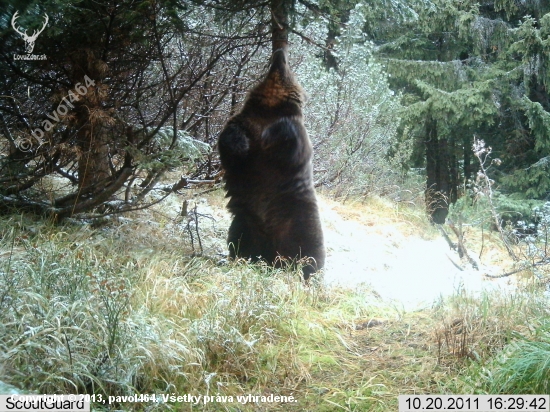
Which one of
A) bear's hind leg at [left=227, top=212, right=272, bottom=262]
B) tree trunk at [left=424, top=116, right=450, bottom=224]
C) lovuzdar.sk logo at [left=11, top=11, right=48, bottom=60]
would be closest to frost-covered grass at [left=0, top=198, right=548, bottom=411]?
bear's hind leg at [left=227, top=212, right=272, bottom=262]

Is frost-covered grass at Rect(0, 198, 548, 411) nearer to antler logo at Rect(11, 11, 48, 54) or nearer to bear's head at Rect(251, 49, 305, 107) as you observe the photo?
antler logo at Rect(11, 11, 48, 54)

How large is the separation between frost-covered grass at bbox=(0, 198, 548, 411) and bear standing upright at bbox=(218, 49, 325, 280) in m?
0.89

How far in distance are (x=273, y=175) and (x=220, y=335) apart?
2.14m

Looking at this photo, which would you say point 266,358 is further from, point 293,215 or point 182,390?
point 293,215

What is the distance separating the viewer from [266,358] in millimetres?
2957

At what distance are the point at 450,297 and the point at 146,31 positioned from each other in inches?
119

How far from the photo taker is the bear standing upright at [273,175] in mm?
4668

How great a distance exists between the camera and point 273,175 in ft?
15.8

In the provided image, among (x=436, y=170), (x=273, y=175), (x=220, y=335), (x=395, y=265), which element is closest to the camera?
(x=220, y=335)

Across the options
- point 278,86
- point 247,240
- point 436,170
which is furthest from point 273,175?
point 436,170

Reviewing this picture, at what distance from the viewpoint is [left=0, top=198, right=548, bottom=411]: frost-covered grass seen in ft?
8.34

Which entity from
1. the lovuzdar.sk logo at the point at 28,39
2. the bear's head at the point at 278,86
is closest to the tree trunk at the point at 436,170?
the bear's head at the point at 278,86

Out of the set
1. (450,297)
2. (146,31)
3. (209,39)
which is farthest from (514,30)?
(146,31)

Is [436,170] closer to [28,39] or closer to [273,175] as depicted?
[273,175]
